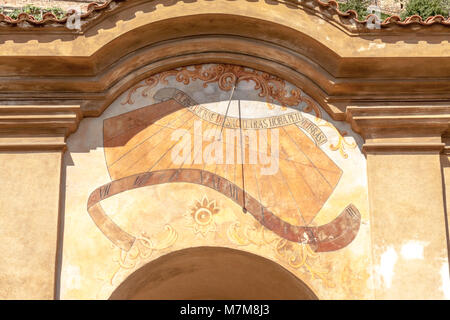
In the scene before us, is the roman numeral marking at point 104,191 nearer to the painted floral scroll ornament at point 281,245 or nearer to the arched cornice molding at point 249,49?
the arched cornice molding at point 249,49

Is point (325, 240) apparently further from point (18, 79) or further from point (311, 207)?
point (18, 79)

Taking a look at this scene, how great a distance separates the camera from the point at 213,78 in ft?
27.1

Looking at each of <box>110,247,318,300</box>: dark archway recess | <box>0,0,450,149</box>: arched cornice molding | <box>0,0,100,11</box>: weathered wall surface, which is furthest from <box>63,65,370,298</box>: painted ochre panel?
<box>0,0,100,11</box>: weathered wall surface

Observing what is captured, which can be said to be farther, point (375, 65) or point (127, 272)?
point (375, 65)

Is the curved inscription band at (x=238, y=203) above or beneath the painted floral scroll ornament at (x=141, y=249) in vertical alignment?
above

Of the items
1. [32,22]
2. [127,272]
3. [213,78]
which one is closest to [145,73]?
[213,78]

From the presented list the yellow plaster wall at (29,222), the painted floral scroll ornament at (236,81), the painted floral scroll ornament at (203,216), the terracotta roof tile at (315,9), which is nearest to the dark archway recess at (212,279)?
the painted floral scroll ornament at (203,216)

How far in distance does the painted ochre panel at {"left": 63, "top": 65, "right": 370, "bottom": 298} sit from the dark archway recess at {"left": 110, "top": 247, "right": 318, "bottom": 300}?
0.41ft

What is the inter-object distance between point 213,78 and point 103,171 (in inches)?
60.8

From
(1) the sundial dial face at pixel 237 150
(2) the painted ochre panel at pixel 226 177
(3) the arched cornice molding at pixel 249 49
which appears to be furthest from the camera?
(3) the arched cornice molding at pixel 249 49

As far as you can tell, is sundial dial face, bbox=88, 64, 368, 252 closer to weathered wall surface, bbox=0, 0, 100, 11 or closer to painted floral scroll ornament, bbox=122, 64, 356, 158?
painted floral scroll ornament, bbox=122, 64, 356, 158

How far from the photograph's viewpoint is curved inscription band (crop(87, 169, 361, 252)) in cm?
756

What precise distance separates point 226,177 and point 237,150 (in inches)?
12.3

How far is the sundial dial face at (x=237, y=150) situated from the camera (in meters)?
7.67
